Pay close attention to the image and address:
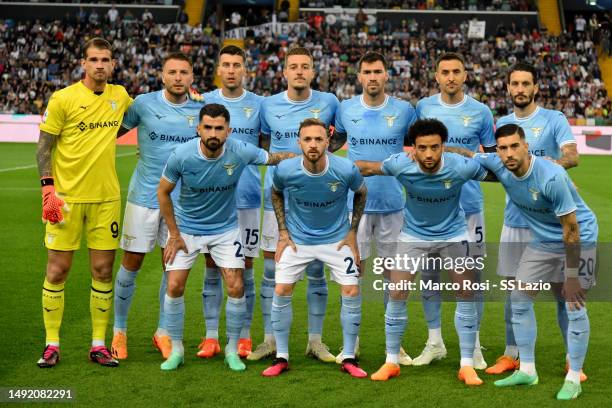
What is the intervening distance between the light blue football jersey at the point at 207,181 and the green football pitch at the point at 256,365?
1133mm

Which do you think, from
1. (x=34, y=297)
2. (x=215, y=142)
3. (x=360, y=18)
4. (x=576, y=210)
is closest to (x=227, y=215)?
(x=215, y=142)

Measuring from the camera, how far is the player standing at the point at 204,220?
20.9ft

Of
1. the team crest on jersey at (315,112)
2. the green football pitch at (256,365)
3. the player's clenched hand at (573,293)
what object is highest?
the team crest on jersey at (315,112)

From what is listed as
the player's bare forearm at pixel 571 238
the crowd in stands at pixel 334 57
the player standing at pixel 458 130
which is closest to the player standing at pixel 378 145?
the player standing at pixel 458 130

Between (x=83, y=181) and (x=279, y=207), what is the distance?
155 cm

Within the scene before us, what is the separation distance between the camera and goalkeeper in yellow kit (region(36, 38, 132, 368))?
6.43 meters

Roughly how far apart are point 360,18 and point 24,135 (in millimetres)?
18450

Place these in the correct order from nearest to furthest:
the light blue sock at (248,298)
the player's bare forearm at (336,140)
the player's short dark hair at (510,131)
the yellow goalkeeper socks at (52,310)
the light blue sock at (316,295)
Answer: the player's short dark hair at (510,131), the yellow goalkeeper socks at (52,310), the light blue sock at (316,295), the light blue sock at (248,298), the player's bare forearm at (336,140)

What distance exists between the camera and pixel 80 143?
6512mm

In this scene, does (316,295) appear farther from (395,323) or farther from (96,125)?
(96,125)

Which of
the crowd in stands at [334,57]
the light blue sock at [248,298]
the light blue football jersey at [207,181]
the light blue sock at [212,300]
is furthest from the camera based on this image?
the crowd in stands at [334,57]

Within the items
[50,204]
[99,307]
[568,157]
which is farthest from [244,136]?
[568,157]

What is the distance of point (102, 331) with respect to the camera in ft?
22.0

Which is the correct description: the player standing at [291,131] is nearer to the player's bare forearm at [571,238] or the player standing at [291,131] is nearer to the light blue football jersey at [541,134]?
the light blue football jersey at [541,134]
